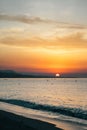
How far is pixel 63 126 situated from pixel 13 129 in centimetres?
361

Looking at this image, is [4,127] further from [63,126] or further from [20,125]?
[63,126]

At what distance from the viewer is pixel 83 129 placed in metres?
16.8

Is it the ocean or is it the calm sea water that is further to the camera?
the calm sea water

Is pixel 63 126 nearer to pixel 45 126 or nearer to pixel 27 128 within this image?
pixel 45 126

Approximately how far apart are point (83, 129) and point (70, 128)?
2.45ft

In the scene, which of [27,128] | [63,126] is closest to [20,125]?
[27,128]

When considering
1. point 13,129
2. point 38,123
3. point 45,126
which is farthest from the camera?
point 38,123

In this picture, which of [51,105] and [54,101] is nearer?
[51,105]

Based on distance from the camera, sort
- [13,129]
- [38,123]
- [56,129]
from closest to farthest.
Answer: [13,129] < [56,129] < [38,123]

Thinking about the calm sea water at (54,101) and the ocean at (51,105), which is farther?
the calm sea water at (54,101)

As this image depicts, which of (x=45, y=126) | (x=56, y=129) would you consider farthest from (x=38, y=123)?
(x=56, y=129)

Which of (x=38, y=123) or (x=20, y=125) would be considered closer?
(x=20, y=125)

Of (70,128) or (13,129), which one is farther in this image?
(70,128)

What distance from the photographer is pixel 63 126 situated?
17.6 meters
